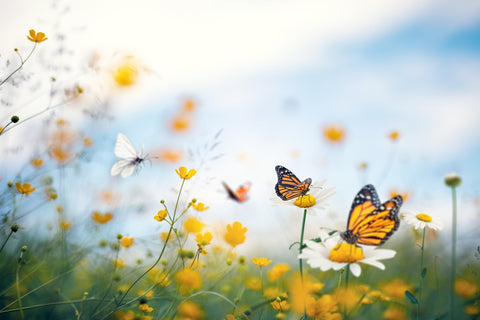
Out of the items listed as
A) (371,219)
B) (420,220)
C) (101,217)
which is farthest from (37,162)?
(420,220)

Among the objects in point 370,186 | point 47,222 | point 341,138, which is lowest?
point 47,222

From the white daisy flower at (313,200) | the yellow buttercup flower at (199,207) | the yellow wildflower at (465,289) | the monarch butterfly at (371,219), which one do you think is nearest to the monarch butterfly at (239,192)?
the yellow buttercup flower at (199,207)

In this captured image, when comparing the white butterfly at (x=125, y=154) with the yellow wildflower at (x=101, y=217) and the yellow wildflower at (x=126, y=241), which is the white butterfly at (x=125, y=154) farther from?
the yellow wildflower at (x=101, y=217)

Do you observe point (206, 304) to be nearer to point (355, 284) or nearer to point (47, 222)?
point (355, 284)

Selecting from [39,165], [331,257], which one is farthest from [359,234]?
[39,165]

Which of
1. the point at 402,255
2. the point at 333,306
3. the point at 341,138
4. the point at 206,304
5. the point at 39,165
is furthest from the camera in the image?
the point at 341,138

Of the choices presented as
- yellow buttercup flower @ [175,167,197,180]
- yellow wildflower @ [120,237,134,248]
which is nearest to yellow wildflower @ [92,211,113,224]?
yellow wildflower @ [120,237,134,248]

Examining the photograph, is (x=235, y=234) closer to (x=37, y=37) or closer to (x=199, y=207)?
(x=199, y=207)
